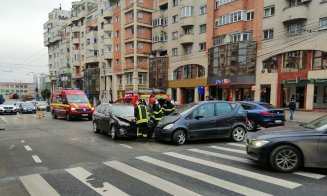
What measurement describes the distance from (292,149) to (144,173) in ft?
Result: 11.2

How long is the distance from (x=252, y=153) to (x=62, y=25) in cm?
9155

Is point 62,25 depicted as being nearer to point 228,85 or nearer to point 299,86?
point 228,85

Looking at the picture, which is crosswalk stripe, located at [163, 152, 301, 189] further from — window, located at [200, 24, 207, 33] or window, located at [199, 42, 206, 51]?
window, located at [200, 24, 207, 33]

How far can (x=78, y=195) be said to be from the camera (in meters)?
5.04

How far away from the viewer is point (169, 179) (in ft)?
19.4

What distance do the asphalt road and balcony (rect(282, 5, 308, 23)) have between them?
75.9 feet

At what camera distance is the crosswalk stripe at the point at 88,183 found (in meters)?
5.17

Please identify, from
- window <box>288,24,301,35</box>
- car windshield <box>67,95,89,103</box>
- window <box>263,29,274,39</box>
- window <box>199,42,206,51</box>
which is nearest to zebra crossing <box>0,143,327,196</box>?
car windshield <box>67,95,89,103</box>

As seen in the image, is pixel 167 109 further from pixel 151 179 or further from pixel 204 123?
pixel 151 179

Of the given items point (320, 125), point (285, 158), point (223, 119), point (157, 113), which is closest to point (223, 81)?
point (157, 113)

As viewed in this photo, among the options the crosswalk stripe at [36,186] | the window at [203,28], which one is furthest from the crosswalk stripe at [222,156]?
the window at [203,28]

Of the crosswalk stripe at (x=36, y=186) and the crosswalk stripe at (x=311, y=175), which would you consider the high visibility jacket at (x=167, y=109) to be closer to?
the crosswalk stripe at (x=311, y=175)

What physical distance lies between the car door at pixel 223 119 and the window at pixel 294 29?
2208 cm

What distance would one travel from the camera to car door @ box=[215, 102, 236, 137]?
10414mm
